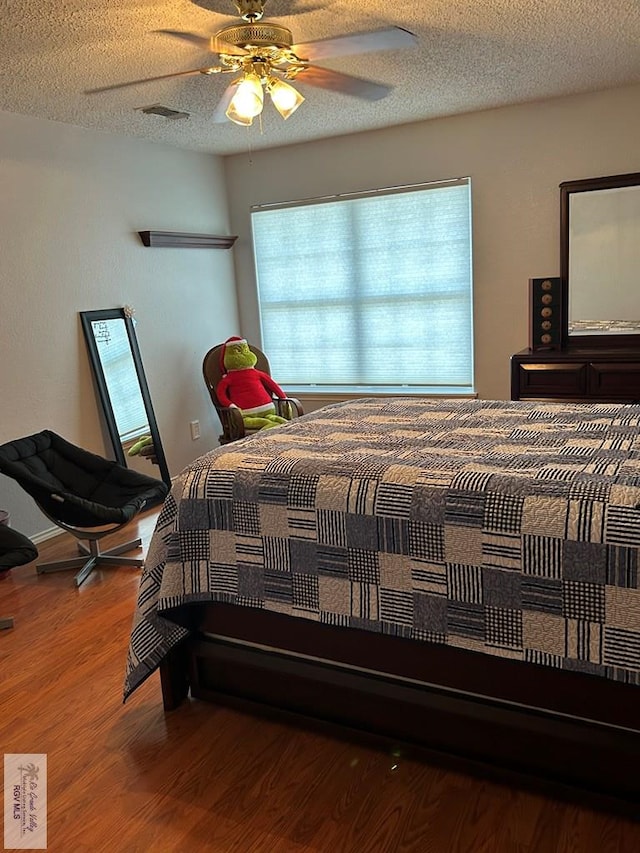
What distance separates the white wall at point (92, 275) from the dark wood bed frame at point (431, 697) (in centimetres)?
214

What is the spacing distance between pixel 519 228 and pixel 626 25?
1.63 metres

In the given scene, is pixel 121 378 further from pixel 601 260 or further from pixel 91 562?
pixel 601 260

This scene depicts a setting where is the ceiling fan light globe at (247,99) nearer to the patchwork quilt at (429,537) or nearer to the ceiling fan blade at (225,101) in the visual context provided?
the ceiling fan blade at (225,101)

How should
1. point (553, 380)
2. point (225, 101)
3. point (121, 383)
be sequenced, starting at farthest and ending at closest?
point (121, 383), point (553, 380), point (225, 101)

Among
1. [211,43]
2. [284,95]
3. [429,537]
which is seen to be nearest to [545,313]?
[284,95]

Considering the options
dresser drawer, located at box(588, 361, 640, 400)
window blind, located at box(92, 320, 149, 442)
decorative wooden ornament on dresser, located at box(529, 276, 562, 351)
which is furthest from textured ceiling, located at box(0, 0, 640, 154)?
dresser drawer, located at box(588, 361, 640, 400)

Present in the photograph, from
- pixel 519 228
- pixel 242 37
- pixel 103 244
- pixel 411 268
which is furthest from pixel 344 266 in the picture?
pixel 242 37

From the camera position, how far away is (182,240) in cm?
489

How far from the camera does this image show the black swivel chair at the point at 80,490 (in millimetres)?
3225

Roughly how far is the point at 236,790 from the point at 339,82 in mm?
2567

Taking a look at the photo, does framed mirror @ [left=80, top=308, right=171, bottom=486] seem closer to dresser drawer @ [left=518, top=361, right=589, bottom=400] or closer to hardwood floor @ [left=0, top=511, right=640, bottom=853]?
hardwood floor @ [left=0, top=511, right=640, bottom=853]

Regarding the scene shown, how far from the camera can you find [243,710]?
7.34ft

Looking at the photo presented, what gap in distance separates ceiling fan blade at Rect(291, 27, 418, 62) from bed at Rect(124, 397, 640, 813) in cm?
133

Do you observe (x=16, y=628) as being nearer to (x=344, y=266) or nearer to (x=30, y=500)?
(x=30, y=500)
